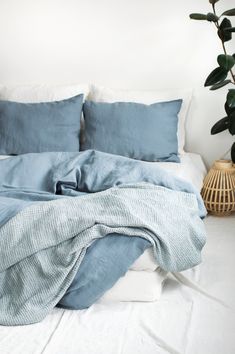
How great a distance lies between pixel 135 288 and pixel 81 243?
11.6 inches

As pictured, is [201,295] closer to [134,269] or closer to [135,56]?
[134,269]

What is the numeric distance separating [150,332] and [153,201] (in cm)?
51

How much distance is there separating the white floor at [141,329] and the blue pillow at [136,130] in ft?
3.21

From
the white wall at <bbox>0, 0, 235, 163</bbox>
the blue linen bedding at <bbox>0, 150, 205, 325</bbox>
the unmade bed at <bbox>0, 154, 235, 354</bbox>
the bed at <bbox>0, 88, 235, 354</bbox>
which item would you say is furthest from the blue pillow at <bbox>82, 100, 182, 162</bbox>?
the unmade bed at <bbox>0, 154, 235, 354</bbox>

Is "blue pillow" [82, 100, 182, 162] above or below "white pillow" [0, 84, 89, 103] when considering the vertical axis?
below

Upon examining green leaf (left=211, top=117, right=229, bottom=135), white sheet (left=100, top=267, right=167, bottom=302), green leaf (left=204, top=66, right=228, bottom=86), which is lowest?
white sheet (left=100, top=267, right=167, bottom=302)

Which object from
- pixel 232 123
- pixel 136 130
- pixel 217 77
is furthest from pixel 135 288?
pixel 217 77

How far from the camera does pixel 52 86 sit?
9.91 feet

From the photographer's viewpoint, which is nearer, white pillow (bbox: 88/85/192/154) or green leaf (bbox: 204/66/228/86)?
green leaf (bbox: 204/66/228/86)

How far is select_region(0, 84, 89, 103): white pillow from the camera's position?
2951 millimetres

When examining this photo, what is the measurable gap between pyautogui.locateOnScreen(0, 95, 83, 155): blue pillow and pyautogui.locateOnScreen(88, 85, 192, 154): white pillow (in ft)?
0.61

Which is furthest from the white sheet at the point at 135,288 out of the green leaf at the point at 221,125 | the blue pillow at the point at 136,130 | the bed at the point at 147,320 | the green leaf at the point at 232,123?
the green leaf at the point at 221,125

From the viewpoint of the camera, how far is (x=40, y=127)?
108 inches

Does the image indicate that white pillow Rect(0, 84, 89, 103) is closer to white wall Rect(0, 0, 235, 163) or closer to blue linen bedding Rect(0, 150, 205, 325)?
white wall Rect(0, 0, 235, 163)
